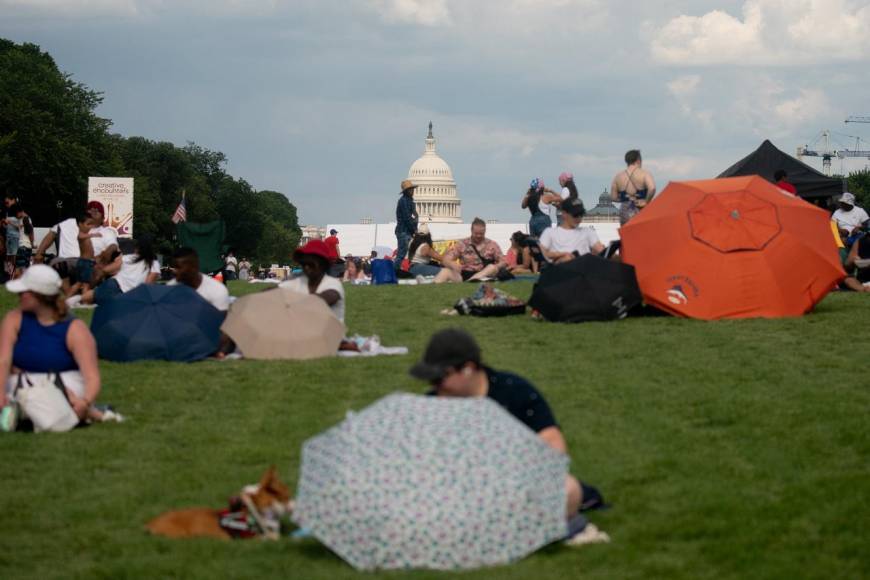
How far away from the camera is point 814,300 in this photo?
17.9 m

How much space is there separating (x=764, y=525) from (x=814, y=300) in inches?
429

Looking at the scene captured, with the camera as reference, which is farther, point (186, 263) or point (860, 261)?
point (860, 261)

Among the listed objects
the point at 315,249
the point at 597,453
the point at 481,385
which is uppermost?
the point at 315,249

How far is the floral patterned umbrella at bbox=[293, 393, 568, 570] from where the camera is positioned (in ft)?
21.9

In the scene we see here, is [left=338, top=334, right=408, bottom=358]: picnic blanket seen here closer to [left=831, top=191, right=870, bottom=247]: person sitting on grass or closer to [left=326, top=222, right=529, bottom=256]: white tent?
[left=831, top=191, right=870, bottom=247]: person sitting on grass

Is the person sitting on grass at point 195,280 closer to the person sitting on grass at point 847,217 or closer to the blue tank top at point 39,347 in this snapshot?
the blue tank top at point 39,347

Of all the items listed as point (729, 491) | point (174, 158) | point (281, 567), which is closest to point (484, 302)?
point (729, 491)

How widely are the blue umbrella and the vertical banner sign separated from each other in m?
34.0

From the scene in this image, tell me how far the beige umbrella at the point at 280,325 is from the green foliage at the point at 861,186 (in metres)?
119

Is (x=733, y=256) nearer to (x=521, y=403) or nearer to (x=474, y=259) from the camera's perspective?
(x=474, y=259)

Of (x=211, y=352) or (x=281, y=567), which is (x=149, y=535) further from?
(x=211, y=352)

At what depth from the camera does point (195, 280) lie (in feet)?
48.2

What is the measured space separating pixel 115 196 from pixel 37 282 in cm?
3920

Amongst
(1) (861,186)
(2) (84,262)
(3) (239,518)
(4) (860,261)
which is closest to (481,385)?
(3) (239,518)
